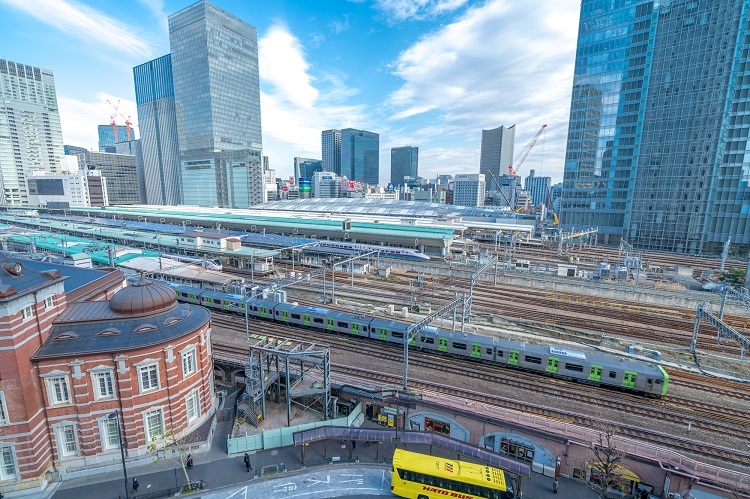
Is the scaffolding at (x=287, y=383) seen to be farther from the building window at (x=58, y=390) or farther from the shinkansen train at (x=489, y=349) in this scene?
the building window at (x=58, y=390)

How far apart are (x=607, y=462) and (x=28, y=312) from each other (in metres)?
36.3

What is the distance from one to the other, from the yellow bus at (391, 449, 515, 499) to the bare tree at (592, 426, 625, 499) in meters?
5.46

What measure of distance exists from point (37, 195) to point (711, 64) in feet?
860

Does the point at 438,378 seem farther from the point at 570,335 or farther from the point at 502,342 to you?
the point at 570,335

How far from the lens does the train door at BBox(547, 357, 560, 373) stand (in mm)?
30763

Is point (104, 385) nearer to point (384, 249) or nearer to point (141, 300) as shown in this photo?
point (141, 300)

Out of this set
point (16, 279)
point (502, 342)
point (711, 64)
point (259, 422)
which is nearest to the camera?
point (16, 279)

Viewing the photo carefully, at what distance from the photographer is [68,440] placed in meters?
22.3

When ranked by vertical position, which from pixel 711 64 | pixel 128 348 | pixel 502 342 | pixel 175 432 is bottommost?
pixel 175 432

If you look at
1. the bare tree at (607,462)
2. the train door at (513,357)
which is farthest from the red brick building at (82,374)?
the bare tree at (607,462)

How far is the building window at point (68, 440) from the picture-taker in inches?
866

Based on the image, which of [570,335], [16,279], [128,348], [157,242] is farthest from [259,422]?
[157,242]

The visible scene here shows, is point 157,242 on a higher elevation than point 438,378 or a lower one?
higher

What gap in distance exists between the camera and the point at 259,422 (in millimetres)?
27000
